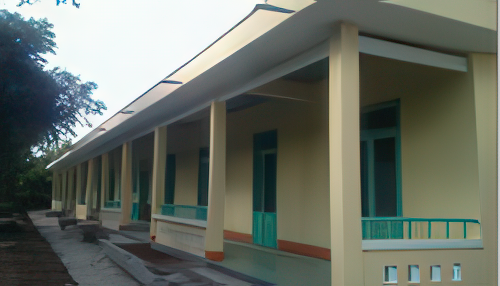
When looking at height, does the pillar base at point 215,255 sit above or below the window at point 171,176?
below

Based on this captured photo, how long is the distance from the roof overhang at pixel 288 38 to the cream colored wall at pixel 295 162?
0.96 m

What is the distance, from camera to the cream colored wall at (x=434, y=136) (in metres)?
6.29

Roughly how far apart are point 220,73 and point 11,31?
7.69 metres

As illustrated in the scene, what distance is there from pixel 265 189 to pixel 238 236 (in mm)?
1821

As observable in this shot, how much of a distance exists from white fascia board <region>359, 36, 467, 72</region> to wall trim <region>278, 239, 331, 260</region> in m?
3.84

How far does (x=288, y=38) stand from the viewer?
6070 mm

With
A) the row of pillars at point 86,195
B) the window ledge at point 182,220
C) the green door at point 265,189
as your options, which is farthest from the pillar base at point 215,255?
the row of pillars at point 86,195

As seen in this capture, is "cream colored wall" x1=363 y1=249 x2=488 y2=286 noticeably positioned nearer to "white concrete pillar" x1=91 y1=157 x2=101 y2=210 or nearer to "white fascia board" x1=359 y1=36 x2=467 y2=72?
"white fascia board" x1=359 y1=36 x2=467 y2=72

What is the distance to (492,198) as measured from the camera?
6.11 meters

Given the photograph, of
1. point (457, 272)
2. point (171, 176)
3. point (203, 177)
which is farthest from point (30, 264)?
point (457, 272)

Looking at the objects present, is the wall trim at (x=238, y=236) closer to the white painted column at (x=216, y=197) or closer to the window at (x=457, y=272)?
the white painted column at (x=216, y=197)

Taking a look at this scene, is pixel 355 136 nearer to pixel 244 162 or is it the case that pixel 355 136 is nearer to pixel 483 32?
pixel 483 32

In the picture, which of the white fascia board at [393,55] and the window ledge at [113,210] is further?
the window ledge at [113,210]

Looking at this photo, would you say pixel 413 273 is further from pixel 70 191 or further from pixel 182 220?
pixel 70 191
